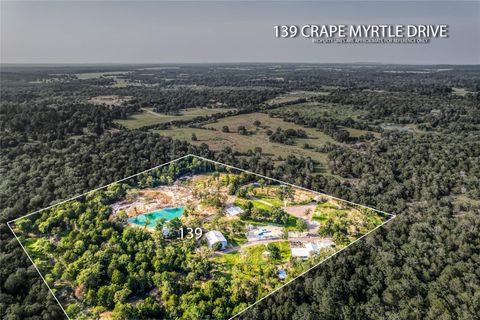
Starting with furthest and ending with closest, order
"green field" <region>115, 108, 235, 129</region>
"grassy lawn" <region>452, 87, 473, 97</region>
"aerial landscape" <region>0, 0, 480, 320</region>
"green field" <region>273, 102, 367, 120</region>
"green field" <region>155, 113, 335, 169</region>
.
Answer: "grassy lawn" <region>452, 87, 473, 97</region> → "green field" <region>273, 102, 367, 120</region> → "green field" <region>115, 108, 235, 129</region> → "green field" <region>155, 113, 335, 169</region> → "aerial landscape" <region>0, 0, 480, 320</region>

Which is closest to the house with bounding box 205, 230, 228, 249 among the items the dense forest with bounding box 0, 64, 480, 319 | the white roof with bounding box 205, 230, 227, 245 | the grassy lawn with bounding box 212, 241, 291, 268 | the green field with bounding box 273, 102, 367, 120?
the white roof with bounding box 205, 230, 227, 245

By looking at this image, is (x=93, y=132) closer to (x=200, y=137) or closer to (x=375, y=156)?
(x=200, y=137)

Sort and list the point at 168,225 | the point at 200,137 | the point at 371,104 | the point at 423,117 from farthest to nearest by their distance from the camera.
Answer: the point at 371,104
the point at 423,117
the point at 200,137
the point at 168,225

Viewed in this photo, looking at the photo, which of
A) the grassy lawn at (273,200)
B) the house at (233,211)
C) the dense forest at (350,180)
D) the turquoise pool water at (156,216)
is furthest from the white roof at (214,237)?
the grassy lawn at (273,200)

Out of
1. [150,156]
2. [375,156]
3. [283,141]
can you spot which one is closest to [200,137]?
[283,141]

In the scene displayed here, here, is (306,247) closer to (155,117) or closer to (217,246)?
(217,246)

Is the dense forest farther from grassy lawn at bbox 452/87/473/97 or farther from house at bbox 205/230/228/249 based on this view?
grassy lawn at bbox 452/87/473/97

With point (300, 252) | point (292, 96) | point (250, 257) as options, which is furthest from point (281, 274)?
point (292, 96)
